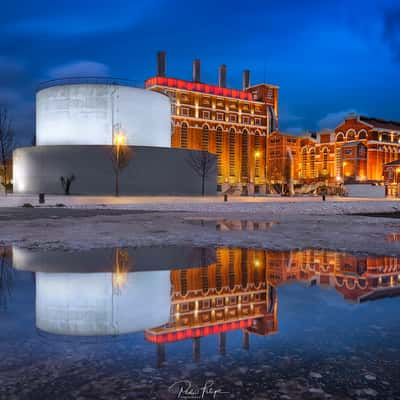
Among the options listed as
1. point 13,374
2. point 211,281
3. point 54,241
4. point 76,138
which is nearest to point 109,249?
point 54,241

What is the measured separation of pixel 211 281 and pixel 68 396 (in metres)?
3.52

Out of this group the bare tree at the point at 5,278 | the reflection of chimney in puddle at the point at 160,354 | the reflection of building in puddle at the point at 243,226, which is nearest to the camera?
the reflection of chimney in puddle at the point at 160,354

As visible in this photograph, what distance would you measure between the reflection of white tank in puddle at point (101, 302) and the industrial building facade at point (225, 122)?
69077 mm

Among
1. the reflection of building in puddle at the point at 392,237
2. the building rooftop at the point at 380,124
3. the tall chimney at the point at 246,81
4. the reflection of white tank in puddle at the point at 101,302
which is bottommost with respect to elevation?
the reflection of white tank in puddle at the point at 101,302

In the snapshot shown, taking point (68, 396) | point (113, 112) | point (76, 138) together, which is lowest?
point (68, 396)

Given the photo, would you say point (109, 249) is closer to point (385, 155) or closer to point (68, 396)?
point (68, 396)

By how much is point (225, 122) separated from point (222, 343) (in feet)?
289

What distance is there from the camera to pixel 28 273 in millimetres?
6598

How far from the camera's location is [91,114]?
45219 mm

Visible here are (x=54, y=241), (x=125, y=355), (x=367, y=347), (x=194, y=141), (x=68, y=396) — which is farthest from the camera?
(x=194, y=141)

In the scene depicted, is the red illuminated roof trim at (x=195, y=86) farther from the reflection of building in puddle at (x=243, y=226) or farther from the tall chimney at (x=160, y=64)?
the reflection of building in puddle at (x=243, y=226)

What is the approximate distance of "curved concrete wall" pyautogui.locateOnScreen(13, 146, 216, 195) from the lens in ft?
135

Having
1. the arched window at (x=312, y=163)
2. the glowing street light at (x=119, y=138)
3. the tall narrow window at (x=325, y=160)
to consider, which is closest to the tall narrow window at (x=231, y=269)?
the glowing street light at (x=119, y=138)

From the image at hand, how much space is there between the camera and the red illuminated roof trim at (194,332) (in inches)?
151
